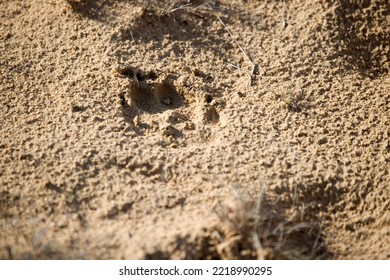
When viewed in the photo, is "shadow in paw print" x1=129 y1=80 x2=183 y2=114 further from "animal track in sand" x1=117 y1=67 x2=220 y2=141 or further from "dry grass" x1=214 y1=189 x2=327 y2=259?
"dry grass" x1=214 y1=189 x2=327 y2=259

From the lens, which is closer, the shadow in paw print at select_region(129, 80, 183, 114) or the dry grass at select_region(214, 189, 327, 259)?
the dry grass at select_region(214, 189, 327, 259)

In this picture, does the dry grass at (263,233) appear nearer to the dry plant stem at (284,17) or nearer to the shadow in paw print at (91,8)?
the dry plant stem at (284,17)

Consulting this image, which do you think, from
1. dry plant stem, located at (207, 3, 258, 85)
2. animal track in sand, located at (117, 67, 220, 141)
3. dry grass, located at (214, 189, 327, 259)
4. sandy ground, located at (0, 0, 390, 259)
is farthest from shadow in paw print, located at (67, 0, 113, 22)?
dry grass, located at (214, 189, 327, 259)

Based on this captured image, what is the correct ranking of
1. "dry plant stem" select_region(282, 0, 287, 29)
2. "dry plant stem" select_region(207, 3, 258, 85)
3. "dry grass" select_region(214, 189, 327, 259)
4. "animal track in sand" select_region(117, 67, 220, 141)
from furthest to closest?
"dry plant stem" select_region(282, 0, 287, 29) < "dry plant stem" select_region(207, 3, 258, 85) < "animal track in sand" select_region(117, 67, 220, 141) < "dry grass" select_region(214, 189, 327, 259)

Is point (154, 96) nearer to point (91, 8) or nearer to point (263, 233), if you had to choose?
point (91, 8)

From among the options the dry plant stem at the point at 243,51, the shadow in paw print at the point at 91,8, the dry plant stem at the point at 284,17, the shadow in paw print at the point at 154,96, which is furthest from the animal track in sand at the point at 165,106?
the dry plant stem at the point at 284,17

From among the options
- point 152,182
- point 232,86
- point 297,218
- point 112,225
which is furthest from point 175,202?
point 232,86

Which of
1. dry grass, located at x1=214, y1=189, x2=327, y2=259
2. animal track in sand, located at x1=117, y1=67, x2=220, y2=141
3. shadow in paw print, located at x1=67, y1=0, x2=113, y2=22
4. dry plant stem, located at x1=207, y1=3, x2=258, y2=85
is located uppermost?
shadow in paw print, located at x1=67, y1=0, x2=113, y2=22

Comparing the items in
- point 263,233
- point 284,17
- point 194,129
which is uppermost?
point 284,17

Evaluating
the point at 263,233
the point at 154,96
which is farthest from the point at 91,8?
the point at 263,233
